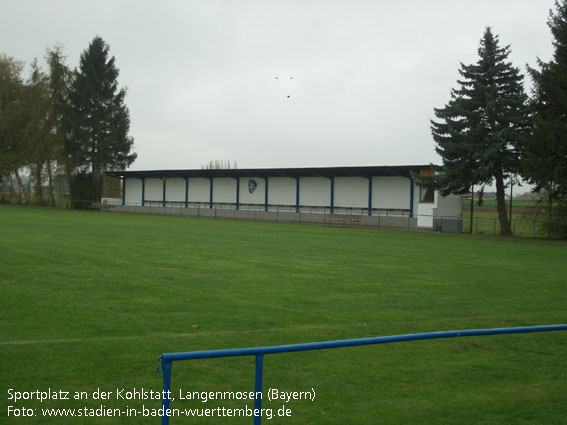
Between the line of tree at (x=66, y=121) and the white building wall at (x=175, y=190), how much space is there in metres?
9.29

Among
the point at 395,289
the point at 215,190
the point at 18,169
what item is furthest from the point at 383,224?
the point at 18,169

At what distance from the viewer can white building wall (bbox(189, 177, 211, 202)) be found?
208 feet

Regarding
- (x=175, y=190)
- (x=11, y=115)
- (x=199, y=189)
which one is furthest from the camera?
(x=11, y=115)

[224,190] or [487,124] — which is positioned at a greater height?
[487,124]

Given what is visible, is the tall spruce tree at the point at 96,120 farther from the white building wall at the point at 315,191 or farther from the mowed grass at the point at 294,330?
the mowed grass at the point at 294,330

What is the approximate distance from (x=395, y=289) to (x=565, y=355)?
18.7 ft

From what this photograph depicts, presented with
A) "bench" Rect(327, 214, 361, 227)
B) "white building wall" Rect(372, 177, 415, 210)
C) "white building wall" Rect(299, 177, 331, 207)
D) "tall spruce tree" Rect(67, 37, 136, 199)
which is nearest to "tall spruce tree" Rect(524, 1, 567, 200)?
"white building wall" Rect(372, 177, 415, 210)

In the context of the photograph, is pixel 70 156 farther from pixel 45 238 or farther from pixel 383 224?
pixel 45 238

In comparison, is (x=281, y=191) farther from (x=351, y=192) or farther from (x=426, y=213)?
(x=426, y=213)

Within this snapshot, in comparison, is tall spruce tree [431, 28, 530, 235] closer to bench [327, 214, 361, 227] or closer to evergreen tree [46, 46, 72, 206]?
bench [327, 214, 361, 227]

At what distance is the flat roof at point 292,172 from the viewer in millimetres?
48188

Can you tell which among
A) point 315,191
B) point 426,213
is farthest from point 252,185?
point 426,213

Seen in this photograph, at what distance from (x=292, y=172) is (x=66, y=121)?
105 ft

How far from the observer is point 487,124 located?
39.3 metres
